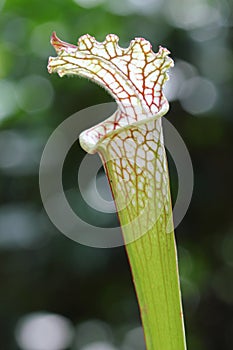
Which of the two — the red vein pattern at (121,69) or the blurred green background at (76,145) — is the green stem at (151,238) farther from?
the blurred green background at (76,145)

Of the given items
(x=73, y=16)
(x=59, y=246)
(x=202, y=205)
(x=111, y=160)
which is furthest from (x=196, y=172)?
(x=111, y=160)

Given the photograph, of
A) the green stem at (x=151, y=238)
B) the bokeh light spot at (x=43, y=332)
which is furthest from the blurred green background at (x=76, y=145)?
the green stem at (x=151, y=238)

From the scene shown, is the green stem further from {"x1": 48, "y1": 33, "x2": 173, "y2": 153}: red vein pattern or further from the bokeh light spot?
the bokeh light spot

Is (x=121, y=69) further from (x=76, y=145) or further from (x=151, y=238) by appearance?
(x=76, y=145)

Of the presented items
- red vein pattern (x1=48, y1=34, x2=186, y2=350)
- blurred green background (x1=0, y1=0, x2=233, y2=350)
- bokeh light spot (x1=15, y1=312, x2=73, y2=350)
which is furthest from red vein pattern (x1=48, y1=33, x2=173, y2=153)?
bokeh light spot (x1=15, y1=312, x2=73, y2=350)

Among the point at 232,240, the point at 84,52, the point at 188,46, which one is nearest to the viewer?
the point at 84,52

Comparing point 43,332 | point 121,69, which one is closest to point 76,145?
point 43,332

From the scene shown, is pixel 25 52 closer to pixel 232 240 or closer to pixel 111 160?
pixel 232 240

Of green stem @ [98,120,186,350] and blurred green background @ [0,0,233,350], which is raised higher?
blurred green background @ [0,0,233,350]
